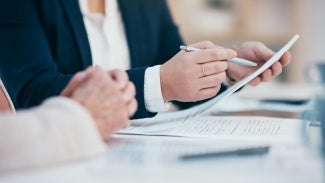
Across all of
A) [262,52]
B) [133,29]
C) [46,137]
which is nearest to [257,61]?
[262,52]

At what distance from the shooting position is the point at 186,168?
51cm

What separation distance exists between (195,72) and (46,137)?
0.38m

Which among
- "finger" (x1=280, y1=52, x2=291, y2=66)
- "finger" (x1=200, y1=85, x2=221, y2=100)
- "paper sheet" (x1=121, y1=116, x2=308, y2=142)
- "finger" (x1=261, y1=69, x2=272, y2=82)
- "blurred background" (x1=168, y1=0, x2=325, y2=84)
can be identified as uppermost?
"finger" (x1=280, y1=52, x2=291, y2=66)

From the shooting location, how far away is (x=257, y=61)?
3.34 ft

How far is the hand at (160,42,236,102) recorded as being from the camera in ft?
2.68

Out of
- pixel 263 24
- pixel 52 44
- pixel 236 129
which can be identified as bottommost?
pixel 263 24

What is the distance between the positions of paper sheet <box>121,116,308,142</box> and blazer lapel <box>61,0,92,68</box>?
1.03 ft

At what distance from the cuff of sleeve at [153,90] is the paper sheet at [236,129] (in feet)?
0.14

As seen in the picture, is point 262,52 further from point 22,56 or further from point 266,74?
point 22,56

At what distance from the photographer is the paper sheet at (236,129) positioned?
0.73 m

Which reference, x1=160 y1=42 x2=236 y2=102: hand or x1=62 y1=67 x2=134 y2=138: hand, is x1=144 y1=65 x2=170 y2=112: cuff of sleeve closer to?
x1=160 y1=42 x2=236 y2=102: hand

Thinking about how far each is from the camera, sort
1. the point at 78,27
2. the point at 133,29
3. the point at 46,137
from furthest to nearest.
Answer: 1. the point at 133,29
2. the point at 78,27
3. the point at 46,137

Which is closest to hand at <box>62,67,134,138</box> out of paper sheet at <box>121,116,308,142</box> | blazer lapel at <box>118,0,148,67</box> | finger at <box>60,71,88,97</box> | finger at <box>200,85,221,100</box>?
finger at <box>60,71,88,97</box>

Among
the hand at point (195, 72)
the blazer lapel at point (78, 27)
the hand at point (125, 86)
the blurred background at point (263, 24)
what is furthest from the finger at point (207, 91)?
the blurred background at point (263, 24)
